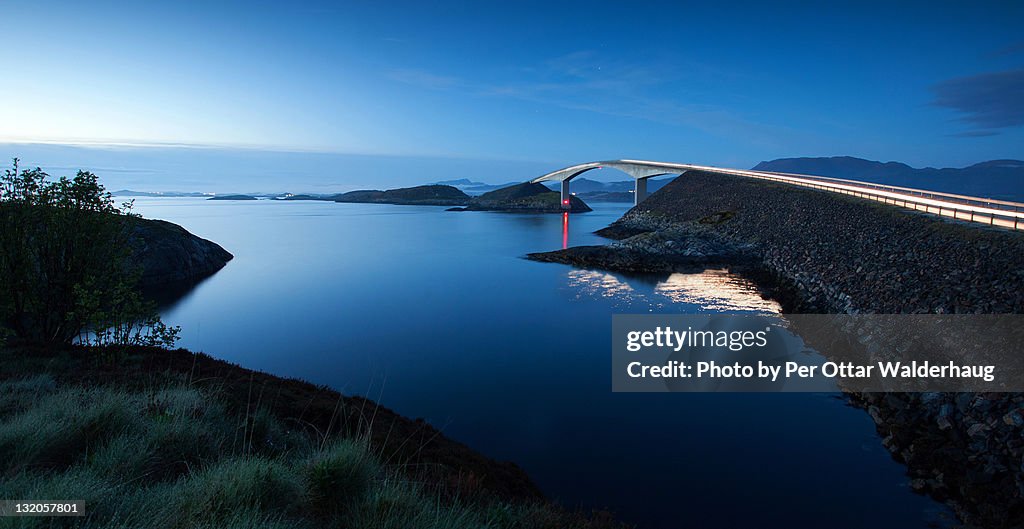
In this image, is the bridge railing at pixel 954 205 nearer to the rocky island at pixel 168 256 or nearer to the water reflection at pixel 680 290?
the water reflection at pixel 680 290

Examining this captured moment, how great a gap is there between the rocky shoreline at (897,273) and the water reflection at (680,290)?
5.26 ft

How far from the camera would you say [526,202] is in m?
146

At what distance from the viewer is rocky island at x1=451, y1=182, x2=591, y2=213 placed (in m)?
134

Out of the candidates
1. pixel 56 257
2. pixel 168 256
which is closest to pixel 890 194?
pixel 56 257

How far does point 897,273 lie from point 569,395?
1629 centimetres

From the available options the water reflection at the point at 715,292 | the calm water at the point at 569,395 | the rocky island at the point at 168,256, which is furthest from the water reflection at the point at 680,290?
the rocky island at the point at 168,256

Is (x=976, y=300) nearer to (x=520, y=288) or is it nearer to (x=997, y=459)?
(x=997, y=459)

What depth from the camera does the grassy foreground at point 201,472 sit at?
4027mm

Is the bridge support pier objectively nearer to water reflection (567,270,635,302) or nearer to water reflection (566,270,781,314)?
water reflection (566,270,781,314)

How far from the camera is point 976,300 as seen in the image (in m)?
14.7

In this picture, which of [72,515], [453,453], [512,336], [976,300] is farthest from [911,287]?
[72,515]

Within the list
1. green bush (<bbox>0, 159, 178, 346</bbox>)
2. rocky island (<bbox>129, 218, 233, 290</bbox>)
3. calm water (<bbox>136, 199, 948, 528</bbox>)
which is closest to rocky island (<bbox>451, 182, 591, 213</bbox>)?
rocky island (<bbox>129, 218, 233, 290</bbox>)

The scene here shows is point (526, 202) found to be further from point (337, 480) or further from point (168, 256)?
point (337, 480)

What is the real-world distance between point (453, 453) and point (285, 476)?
4.73 meters
